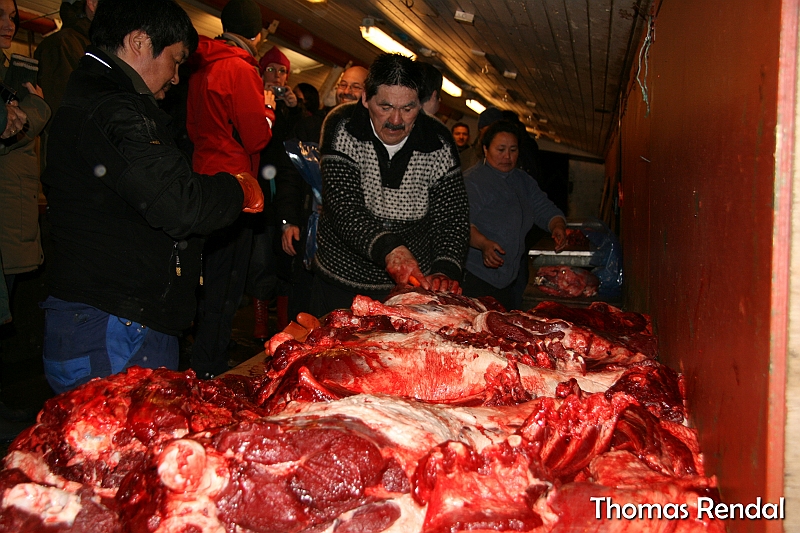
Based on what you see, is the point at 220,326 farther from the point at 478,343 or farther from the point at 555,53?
the point at 555,53

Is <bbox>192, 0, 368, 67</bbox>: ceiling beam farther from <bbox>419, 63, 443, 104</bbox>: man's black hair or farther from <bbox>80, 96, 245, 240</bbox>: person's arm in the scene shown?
<bbox>80, 96, 245, 240</bbox>: person's arm

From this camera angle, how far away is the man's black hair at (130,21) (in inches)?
90.0

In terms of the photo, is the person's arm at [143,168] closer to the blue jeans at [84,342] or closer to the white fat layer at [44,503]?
the blue jeans at [84,342]

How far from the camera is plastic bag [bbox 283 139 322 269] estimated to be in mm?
4512

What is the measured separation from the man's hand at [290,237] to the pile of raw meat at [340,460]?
3.16m

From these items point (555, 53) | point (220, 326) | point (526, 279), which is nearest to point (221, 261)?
point (220, 326)

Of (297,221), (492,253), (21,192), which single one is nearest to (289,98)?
(297,221)

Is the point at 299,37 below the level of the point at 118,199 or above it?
above

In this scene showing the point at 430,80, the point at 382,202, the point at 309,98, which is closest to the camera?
the point at 382,202

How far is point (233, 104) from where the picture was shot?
430 centimetres

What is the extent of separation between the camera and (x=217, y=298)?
15.7ft

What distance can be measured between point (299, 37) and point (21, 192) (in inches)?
240

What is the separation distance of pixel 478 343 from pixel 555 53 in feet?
19.6

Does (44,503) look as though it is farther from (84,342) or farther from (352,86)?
(352,86)
